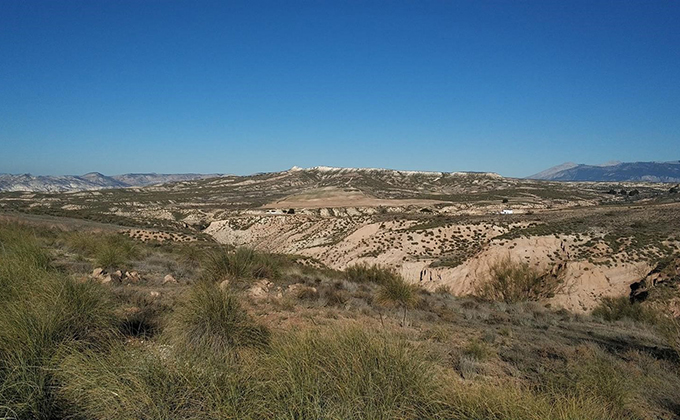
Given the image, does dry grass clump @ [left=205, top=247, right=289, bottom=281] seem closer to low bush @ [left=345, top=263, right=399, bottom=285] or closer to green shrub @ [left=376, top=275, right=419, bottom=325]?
green shrub @ [left=376, top=275, right=419, bottom=325]

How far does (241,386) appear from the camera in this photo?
3326 millimetres

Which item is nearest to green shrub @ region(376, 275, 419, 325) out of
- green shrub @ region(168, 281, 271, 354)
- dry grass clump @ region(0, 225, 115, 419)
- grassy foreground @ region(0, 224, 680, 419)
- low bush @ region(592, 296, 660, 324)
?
grassy foreground @ region(0, 224, 680, 419)

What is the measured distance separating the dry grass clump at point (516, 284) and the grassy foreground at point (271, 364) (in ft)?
29.2

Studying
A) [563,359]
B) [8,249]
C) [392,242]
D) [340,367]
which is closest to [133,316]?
[8,249]

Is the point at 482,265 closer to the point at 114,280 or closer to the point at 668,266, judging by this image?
the point at 668,266

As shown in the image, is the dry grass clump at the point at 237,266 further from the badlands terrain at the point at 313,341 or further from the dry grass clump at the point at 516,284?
the dry grass clump at the point at 516,284

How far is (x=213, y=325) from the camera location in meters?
5.08

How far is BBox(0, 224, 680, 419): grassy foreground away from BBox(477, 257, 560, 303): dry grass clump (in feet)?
29.2

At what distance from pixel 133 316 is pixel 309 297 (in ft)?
15.2

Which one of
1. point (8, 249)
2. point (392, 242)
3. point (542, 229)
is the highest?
point (8, 249)

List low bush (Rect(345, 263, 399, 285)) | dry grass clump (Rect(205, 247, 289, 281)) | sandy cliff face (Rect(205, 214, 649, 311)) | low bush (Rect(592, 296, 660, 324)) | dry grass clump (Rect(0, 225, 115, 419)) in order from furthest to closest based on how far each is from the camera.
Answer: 1. sandy cliff face (Rect(205, 214, 649, 311))
2. low bush (Rect(345, 263, 399, 285))
3. low bush (Rect(592, 296, 660, 324))
4. dry grass clump (Rect(205, 247, 289, 281))
5. dry grass clump (Rect(0, 225, 115, 419))

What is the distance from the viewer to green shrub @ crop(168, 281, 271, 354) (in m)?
4.84

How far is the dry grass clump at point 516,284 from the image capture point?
17.9 m

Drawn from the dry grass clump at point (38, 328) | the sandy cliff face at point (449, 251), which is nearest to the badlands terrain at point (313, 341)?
the dry grass clump at point (38, 328)
